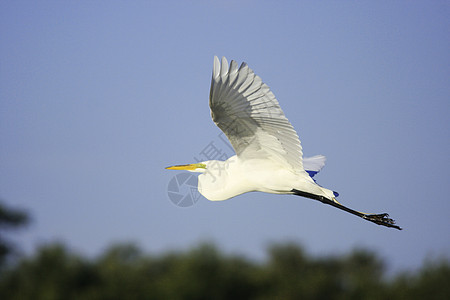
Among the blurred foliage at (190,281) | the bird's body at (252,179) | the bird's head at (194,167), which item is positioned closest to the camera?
the bird's body at (252,179)

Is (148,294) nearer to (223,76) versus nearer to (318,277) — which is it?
(318,277)

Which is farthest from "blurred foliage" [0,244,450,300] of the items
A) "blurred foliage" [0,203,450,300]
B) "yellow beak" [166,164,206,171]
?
"yellow beak" [166,164,206,171]

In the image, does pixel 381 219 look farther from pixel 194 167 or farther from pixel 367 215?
pixel 194 167

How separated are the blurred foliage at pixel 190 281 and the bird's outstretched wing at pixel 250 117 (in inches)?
590

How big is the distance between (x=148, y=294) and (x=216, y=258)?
133 inches

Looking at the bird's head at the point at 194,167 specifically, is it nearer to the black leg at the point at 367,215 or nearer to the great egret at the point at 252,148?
the great egret at the point at 252,148

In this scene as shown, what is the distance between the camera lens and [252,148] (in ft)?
22.8

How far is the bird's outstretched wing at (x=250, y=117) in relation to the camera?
220 inches

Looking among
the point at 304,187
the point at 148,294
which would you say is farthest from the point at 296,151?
the point at 148,294

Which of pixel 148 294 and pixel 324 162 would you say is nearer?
pixel 324 162

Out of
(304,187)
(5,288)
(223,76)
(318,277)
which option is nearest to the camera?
(223,76)

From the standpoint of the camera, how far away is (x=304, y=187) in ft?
23.5

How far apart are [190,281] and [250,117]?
1638 centimetres

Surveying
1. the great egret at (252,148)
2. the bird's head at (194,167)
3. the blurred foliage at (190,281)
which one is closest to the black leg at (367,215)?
the great egret at (252,148)
